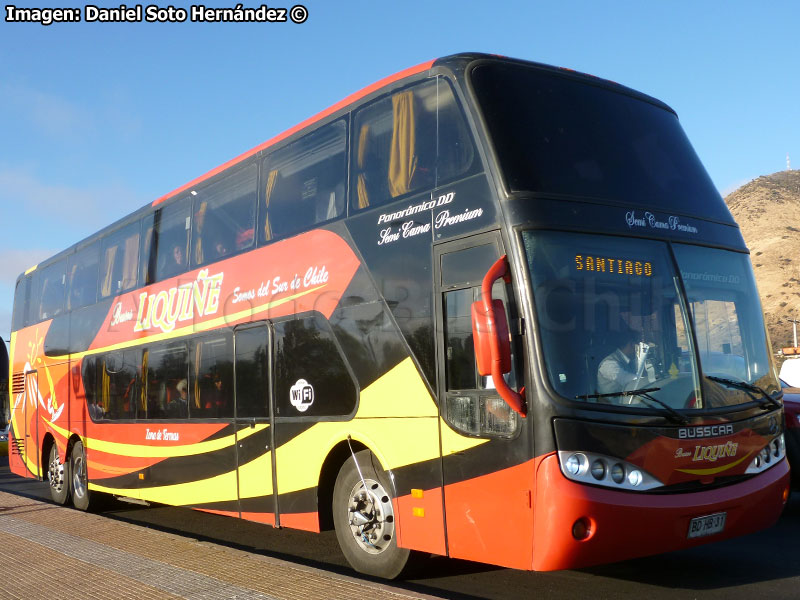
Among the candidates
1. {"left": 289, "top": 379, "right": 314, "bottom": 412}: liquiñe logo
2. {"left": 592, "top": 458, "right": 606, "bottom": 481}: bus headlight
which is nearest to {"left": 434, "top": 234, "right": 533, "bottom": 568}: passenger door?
{"left": 592, "top": 458, "right": 606, "bottom": 481}: bus headlight

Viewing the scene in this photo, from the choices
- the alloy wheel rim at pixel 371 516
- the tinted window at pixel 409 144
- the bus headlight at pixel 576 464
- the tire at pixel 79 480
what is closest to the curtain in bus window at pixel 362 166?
the tinted window at pixel 409 144

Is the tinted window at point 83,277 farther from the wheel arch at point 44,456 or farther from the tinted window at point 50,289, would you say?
the wheel arch at point 44,456

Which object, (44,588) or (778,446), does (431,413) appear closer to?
(778,446)

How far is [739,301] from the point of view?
7.34 metres

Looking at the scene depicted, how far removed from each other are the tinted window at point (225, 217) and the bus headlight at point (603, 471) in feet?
17.2

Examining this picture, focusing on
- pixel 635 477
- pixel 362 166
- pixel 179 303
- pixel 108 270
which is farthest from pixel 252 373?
pixel 108 270

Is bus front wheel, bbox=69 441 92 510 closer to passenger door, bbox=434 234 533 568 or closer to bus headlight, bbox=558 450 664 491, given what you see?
passenger door, bbox=434 234 533 568

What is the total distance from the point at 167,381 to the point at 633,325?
7228 mm

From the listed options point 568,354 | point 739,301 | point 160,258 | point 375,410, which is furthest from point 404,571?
point 160,258

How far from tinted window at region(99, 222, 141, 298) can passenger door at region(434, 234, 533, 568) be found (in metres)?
7.52

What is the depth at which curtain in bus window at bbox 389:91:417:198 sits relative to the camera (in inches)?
299

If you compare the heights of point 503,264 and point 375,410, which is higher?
point 503,264

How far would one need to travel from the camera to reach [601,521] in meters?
5.87

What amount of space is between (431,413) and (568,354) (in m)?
1.36
